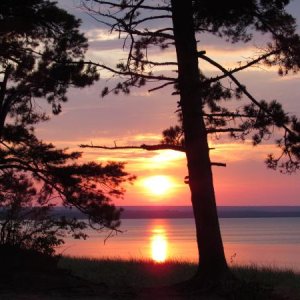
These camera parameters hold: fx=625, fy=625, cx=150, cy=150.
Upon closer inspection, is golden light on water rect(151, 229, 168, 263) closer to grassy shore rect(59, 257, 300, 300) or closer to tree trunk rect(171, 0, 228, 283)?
grassy shore rect(59, 257, 300, 300)

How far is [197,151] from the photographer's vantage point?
45.2 feet

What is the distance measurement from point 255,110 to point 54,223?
584 cm

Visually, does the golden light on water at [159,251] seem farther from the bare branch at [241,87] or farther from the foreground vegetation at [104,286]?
the bare branch at [241,87]

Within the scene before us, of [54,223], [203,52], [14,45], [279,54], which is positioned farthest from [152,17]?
[54,223]

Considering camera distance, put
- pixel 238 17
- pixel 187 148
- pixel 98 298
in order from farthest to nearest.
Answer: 1. pixel 238 17
2. pixel 187 148
3. pixel 98 298

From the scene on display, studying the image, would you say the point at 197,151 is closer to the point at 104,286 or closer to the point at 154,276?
the point at 104,286

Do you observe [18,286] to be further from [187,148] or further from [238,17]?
[238,17]

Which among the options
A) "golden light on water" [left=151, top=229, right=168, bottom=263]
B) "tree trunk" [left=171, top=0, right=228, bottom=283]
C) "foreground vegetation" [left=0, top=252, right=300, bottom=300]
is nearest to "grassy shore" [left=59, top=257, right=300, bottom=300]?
"foreground vegetation" [left=0, top=252, right=300, bottom=300]

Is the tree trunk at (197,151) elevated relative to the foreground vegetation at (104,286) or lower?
elevated

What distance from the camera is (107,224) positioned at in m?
16.8

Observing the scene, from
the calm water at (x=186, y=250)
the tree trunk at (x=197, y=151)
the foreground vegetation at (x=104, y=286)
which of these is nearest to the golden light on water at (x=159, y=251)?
the calm water at (x=186, y=250)

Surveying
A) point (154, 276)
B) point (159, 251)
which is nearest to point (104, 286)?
point (154, 276)

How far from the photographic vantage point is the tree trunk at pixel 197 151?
13555 millimetres

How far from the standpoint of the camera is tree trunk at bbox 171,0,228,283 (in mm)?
13555
